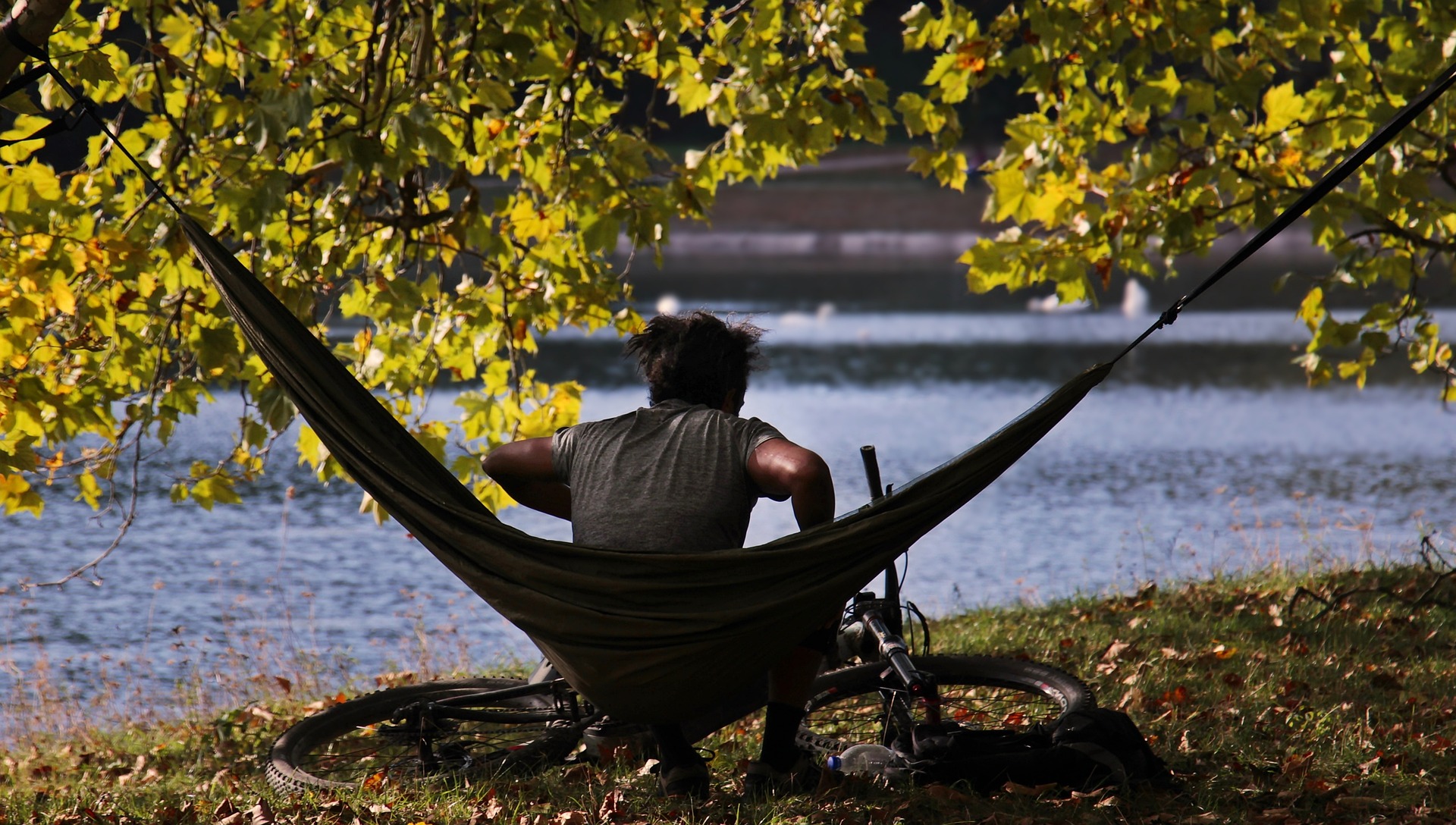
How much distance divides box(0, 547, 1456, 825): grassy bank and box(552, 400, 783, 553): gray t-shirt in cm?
57

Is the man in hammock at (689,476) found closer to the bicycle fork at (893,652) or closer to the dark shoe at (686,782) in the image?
the dark shoe at (686,782)

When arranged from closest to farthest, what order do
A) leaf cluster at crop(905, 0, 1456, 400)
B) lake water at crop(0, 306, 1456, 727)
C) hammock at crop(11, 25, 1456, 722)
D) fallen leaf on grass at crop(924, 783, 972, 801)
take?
hammock at crop(11, 25, 1456, 722), fallen leaf on grass at crop(924, 783, 972, 801), leaf cluster at crop(905, 0, 1456, 400), lake water at crop(0, 306, 1456, 727)

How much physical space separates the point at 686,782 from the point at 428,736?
2.47 feet

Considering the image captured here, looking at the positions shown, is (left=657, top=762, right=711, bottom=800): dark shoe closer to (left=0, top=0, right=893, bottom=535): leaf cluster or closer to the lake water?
(left=0, top=0, right=893, bottom=535): leaf cluster

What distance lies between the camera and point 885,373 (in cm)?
1688

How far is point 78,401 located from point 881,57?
136 ft

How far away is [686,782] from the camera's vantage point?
9.15 ft

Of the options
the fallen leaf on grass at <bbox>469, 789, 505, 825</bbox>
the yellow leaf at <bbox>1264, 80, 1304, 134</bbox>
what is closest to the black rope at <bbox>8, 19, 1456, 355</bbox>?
the fallen leaf on grass at <bbox>469, 789, 505, 825</bbox>

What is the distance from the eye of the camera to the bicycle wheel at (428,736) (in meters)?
3.17

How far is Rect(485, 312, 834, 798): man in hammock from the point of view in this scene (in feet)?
8.55

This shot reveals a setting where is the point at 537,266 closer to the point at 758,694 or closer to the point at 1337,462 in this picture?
the point at 758,694

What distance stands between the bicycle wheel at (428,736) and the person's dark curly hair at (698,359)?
0.89m

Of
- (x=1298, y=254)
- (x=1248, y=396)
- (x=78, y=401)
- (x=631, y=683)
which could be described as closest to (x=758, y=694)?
(x=631, y=683)

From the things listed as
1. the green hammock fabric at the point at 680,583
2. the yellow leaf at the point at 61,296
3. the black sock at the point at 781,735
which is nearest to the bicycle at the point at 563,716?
the black sock at the point at 781,735
